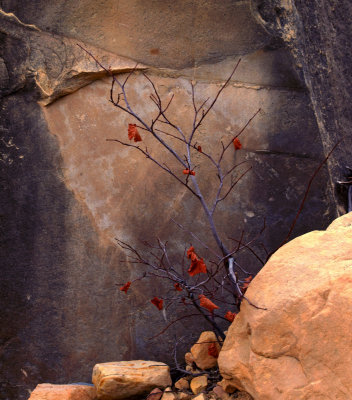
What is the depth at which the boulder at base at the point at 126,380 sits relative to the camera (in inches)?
101

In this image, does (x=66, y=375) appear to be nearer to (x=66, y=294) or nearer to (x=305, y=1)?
(x=66, y=294)

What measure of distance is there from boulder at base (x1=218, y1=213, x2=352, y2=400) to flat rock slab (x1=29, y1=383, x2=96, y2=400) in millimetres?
676

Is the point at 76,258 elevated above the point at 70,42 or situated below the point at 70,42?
below

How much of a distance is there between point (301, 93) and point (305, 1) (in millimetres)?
653

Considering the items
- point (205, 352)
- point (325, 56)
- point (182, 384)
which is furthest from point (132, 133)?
point (325, 56)

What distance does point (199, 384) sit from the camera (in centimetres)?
261

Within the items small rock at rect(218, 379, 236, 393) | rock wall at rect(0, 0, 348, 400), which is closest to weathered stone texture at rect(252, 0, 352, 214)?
rock wall at rect(0, 0, 348, 400)

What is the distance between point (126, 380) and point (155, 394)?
14 centimetres

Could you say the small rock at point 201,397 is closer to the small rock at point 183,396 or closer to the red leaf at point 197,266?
the small rock at point 183,396

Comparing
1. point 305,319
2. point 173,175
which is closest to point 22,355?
point 173,175

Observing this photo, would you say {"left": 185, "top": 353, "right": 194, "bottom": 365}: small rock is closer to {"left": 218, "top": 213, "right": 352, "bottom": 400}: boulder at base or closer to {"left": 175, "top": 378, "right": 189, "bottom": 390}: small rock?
{"left": 175, "top": 378, "right": 189, "bottom": 390}: small rock

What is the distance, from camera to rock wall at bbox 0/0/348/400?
2980 millimetres

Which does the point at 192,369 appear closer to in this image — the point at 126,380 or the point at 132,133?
the point at 126,380

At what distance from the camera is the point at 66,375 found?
2.94 metres
